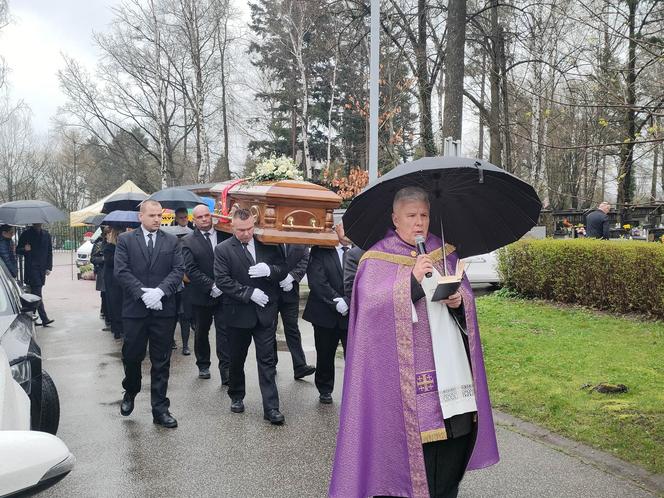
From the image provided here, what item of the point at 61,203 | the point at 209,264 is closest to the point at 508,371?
the point at 209,264

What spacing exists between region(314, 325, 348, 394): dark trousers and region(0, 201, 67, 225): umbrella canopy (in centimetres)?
658

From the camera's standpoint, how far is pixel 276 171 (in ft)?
22.9

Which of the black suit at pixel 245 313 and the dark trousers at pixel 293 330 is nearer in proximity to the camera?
the black suit at pixel 245 313

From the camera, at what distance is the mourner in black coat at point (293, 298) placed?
21.7 feet

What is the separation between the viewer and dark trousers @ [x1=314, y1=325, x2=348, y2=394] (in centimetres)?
655

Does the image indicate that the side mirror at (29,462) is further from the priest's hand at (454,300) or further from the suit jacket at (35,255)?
the suit jacket at (35,255)

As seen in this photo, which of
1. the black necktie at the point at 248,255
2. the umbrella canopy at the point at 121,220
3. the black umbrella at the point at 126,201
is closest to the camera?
the black necktie at the point at 248,255

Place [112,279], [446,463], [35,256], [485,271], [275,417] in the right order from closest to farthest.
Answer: [446,463] → [275,417] → [112,279] → [35,256] → [485,271]

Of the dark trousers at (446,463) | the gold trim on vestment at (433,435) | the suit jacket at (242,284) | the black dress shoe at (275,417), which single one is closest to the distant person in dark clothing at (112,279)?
the suit jacket at (242,284)

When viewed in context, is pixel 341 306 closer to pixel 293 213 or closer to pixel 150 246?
pixel 293 213

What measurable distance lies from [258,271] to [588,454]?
10.3ft

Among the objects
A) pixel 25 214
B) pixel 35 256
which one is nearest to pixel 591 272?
pixel 25 214

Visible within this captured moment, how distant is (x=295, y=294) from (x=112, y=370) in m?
2.68

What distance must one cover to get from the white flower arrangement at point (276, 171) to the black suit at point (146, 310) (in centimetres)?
149
